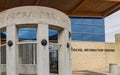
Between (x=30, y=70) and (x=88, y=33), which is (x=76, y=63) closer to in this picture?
(x=88, y=33)

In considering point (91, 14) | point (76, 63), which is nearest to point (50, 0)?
point (91, 14)

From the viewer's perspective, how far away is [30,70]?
13492 mm

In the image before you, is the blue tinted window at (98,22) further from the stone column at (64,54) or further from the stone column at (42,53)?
the stone column at (42,53)

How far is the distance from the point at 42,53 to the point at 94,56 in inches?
835

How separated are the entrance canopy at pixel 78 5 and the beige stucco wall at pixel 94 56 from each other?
477 cm

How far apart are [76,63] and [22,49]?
19.6 m

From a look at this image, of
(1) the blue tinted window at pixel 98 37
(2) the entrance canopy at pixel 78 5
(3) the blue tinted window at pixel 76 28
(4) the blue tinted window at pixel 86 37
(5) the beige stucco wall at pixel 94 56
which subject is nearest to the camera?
(2) the entrance canopy at pixel 78 5

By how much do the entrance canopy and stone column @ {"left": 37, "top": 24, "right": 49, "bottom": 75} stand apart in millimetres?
11673

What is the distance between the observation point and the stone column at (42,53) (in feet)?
43.7

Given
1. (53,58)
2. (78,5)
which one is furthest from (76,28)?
(53,58)

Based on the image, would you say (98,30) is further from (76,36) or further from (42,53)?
(42,53)

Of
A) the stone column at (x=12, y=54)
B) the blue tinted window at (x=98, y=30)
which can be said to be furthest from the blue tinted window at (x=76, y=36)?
the stone column at (x=12, y=54)

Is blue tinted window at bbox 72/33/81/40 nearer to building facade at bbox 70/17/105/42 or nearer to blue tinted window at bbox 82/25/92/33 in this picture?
building facade at bbox 70/17/105/42

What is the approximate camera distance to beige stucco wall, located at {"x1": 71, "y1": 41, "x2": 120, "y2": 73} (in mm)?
32781
